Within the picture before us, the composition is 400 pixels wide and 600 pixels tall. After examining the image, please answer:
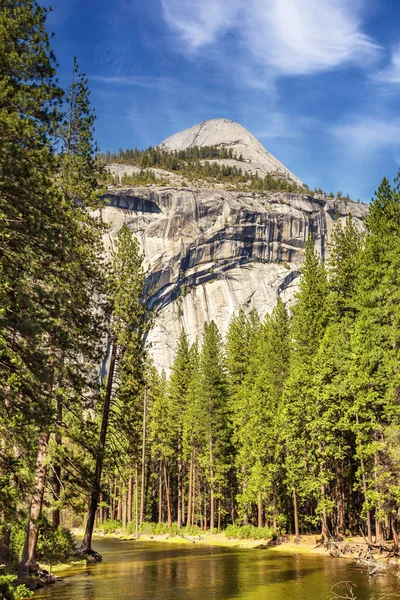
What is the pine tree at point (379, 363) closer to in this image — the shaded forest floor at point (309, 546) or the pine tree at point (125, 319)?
the shaded forest floor at point (309, 546)

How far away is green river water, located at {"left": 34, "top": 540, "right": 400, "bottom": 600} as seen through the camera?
17078mm

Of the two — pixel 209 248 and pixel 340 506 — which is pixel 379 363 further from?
pixel 209 248

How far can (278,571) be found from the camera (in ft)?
75.2

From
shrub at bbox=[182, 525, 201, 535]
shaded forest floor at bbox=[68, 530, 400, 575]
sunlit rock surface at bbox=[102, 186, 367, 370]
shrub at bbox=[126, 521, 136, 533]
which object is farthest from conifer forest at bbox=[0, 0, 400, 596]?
sunlit rock surface at bbox=[102, 186, 367, 370]

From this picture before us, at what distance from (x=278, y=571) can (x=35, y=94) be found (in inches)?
821

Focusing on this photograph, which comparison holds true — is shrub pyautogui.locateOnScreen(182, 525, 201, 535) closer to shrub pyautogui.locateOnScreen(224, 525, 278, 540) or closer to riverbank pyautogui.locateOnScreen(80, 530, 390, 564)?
riverbank pyautogui.locateOnScreen(80, 530, 390, 564)

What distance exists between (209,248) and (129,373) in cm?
11645

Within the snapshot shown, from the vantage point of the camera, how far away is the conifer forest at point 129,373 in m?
12.8

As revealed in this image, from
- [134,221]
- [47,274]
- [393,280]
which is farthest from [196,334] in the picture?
[47,274]

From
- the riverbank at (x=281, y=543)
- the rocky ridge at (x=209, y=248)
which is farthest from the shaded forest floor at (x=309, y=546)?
the rocky ridge at (x=209, y=248)

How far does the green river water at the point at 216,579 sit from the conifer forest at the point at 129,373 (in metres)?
2.20

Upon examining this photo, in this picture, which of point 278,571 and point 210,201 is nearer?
point 278,571

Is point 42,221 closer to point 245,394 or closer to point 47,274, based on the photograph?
point 47,274

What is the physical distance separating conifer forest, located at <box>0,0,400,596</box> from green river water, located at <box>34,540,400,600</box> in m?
2.20
